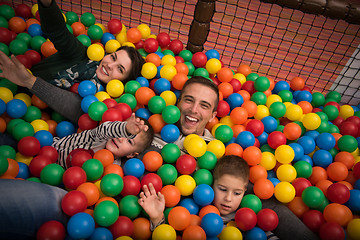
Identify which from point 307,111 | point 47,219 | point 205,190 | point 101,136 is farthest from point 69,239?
point 307,111

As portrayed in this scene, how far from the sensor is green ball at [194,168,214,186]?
1.45 m

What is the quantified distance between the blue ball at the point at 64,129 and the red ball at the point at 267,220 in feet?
3.98

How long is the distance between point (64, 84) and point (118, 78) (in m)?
0.35

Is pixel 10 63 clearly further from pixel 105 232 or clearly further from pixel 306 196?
pixel 306 196

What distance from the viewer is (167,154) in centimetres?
152

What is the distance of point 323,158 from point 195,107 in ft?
2.87

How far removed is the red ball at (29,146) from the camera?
1.39m

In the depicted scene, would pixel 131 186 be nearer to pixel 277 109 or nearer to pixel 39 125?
pixel 39 125

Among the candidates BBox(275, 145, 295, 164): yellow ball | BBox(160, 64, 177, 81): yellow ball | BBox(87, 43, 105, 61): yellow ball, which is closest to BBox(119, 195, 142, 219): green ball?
BBox(275, 145, 295, 164): yellow ball

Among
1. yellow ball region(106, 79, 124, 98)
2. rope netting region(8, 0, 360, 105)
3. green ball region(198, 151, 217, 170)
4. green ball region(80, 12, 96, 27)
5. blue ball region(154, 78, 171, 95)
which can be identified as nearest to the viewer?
green ball region(198, 151, 217, 170)

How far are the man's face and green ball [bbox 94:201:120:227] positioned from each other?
0.71 metres

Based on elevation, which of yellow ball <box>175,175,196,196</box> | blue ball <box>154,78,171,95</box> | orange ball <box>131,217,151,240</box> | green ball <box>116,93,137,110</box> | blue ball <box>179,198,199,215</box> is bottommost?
orange ball <box>131,217,151,240</box>

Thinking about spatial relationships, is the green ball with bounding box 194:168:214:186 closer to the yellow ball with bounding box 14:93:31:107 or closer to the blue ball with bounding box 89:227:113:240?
the blue ball with bounding box 89:227:113:240

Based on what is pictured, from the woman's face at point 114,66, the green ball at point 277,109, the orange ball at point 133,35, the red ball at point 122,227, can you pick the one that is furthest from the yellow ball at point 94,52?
the green ball at point 277,109
